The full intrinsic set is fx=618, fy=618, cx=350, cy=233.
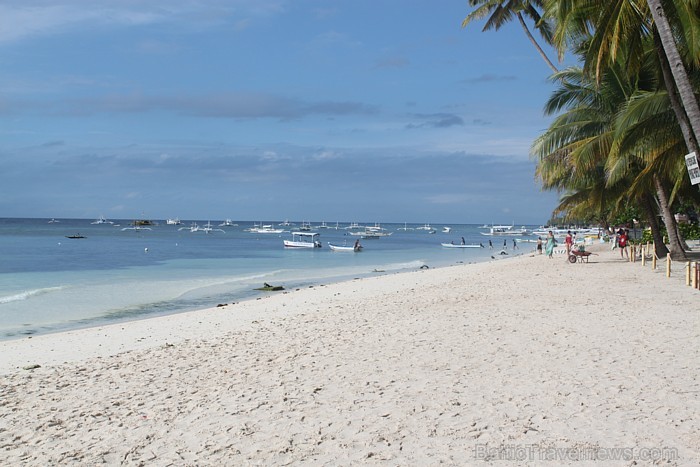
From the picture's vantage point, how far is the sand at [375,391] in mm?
4918

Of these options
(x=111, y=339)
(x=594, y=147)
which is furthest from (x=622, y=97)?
(x=111, y=339)

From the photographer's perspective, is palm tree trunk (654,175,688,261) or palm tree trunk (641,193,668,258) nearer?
palm tree trunk (654,175,688,261)

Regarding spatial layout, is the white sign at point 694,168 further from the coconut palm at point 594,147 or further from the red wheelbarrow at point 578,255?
the red wheelbarrow at point 578,255

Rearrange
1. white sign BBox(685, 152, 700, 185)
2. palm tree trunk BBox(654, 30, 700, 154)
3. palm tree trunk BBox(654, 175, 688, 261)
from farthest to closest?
1. palm tree trunk BBox(654, 175, 688, 261)
2. palm tree trunk BBox(654, 30, 700, 154)
3. white sign BBox(685, 152, 700, 185)

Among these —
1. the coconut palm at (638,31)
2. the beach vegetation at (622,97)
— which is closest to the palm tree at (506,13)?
the beach vegetation at (622,97)

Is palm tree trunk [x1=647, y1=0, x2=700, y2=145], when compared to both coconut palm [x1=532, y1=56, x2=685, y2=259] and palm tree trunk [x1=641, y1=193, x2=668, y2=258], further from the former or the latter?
palm tree trunk [x1=641, y1=193, x2=668, y2=258]

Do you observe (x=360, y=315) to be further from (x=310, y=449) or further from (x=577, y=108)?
(x=577, y=108)

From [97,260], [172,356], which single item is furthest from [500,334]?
[97,260]

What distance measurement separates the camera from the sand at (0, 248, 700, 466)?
4918mm

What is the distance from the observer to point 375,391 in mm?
6449

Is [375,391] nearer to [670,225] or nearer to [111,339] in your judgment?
[111,339]

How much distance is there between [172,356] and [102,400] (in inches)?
92.5

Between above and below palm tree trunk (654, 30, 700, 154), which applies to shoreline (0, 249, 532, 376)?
below

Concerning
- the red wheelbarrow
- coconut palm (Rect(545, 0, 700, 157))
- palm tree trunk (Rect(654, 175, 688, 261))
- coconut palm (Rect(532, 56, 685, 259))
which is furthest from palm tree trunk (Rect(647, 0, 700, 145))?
the red wheelbarrow
